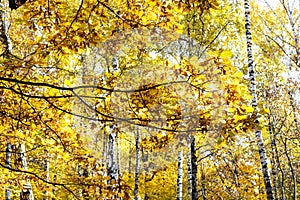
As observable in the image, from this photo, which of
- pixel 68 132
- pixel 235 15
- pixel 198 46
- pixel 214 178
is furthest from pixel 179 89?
pixel 214 178

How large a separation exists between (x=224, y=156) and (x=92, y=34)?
6.30 m

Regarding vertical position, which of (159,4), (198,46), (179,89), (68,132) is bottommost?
(68,132)

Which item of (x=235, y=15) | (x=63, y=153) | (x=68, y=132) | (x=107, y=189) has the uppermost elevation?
(x=235, y=15)

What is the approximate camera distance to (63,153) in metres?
3.37

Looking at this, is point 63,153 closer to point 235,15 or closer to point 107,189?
point 107,189

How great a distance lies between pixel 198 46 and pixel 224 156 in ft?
9.59

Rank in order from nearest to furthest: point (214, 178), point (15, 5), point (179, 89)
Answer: point (15, 5) → point (179, 89) → point (214, 178)

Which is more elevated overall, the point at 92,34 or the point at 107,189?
the point at 92,34

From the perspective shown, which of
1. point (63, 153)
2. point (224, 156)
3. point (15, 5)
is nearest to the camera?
point (15, 5)

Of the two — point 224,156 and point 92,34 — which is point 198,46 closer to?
point 224,156

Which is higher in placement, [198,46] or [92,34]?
[198,46]

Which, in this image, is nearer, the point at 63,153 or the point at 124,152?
the point at 63,153

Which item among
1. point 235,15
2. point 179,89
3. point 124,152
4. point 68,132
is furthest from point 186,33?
point 124,152

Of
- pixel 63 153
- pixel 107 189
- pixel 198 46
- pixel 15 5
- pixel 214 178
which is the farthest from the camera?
pixel 214 178
